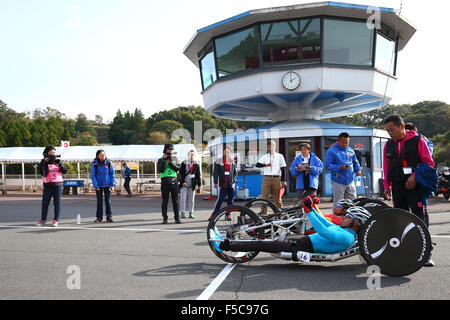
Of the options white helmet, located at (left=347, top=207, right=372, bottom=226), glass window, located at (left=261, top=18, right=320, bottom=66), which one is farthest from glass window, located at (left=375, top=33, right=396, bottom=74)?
white helmet, located at (left=347, top=207, right=372, bottom=226)

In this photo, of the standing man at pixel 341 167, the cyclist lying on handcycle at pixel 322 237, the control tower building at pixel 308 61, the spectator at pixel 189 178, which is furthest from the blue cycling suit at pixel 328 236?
the control tower building at pixel 308 61

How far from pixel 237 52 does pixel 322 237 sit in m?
15.0

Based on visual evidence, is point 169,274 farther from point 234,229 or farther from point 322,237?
point 322,237

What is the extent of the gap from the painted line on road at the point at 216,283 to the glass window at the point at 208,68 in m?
15.7

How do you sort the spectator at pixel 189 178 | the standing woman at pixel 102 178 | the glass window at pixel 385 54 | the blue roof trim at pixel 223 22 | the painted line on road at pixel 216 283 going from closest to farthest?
the painted line on road at pixel 216 283, the standing woman at pixel 102 178, the spectator at pixel 189 178, the blue roof trim at pixel 223 22, the glass window at pixel 385 54

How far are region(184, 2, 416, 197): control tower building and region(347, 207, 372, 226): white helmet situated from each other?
11.3m

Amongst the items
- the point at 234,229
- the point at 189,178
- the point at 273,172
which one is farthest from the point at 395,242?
the point at 189,178

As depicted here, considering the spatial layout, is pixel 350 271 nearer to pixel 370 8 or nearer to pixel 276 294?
pixel 276 294

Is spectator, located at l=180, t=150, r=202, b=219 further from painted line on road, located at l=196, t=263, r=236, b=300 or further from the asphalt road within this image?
painted line on road, located at l=196, t=263, r=236, b=300

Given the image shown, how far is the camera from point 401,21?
1730 centimetres

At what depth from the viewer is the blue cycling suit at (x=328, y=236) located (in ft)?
13.6

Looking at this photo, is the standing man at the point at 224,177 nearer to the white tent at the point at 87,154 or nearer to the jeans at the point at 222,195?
the jeans at the point at 222,195
